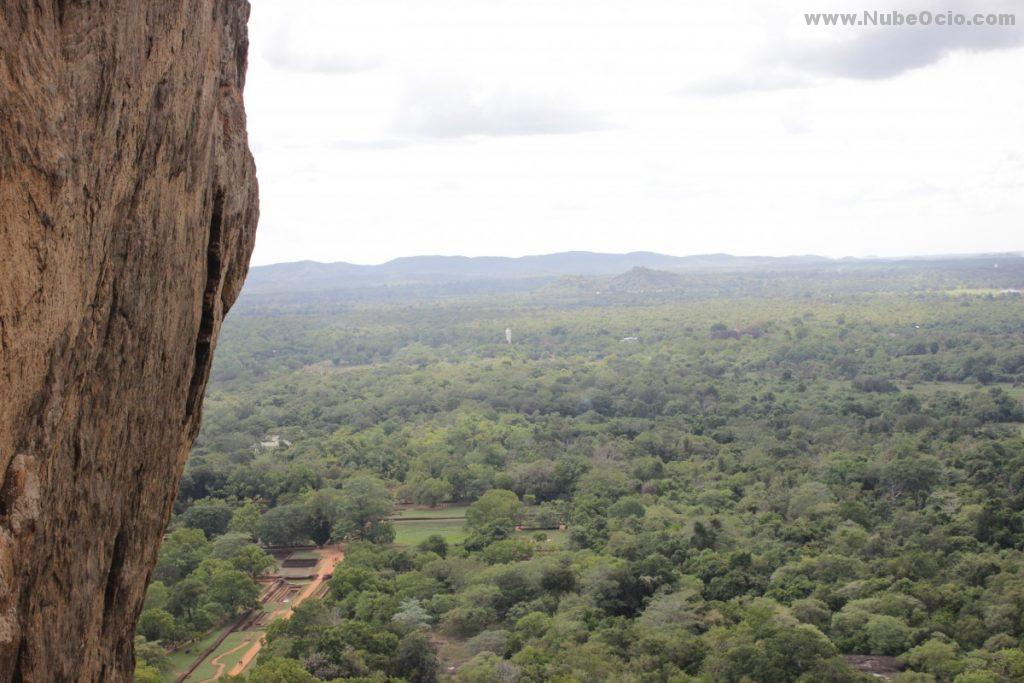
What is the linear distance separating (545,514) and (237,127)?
25.6 m

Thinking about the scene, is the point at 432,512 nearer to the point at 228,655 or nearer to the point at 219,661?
the point at 228,655

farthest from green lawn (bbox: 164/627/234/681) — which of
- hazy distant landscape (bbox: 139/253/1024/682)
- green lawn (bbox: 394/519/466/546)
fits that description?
green lawn (bbox: 394/519/466/546)

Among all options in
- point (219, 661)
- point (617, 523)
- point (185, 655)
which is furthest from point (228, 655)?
point (617, 523)

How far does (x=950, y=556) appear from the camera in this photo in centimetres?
2250

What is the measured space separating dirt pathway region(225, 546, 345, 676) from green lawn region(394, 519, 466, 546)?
2.22 meters

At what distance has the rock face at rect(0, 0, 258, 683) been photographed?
310 centimetres

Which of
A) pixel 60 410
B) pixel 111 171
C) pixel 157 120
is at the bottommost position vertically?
pixel 60 410

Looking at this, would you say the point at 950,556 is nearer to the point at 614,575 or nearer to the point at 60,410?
the point at 614,575

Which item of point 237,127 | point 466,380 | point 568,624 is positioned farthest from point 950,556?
point 466,380

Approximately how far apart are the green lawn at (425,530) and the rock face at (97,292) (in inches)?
953

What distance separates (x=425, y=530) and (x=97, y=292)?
27719 mm

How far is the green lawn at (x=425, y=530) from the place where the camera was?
29109 mm

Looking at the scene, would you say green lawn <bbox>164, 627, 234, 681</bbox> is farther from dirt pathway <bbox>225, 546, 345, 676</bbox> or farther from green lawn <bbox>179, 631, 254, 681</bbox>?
dirt pathway <bbox>225, 546, 345, 676</bbox>

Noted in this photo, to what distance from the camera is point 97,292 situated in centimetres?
376
